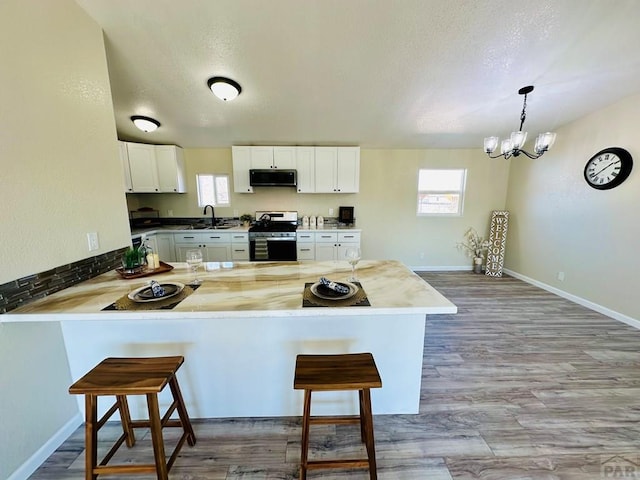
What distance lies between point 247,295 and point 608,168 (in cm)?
439

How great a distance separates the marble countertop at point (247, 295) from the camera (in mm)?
1184

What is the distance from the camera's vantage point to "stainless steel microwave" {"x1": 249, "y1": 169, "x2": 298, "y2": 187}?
13.3ft

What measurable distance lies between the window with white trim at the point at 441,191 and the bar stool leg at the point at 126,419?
4741 mm

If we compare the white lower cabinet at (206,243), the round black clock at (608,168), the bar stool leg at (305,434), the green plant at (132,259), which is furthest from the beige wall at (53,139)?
the round black clock at (608,168)

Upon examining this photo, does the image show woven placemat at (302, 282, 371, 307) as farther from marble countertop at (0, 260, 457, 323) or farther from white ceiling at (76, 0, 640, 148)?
white ceiling at (76, 0, 640, 148)

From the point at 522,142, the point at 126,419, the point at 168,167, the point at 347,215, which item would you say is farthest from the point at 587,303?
the point at 168,167

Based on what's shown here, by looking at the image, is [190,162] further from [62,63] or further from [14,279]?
[14,279]

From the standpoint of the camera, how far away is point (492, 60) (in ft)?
7.61

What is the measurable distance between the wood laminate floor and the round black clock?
72.3 inches

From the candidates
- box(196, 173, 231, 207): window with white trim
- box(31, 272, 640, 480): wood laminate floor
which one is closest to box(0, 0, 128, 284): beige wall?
→ box(31, 272, 640, 480): wood laminate floor

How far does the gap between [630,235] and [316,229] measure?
3.87 m

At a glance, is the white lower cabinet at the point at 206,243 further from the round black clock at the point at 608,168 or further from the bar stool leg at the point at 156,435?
the round black clock at the point at 608,168

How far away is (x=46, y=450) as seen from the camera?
1375mm

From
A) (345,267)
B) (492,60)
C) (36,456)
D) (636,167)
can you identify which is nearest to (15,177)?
(36,456)
